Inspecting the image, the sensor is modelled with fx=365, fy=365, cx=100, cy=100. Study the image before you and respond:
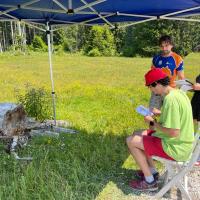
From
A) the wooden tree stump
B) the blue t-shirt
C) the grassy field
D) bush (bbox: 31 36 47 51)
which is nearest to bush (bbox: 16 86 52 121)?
the grassy field

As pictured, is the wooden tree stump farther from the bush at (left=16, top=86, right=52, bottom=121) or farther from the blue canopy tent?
the blue canopy tent

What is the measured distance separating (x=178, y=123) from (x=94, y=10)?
301 centimetres

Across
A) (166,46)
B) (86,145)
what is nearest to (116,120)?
(86,145)

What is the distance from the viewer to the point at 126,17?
6.85 meters

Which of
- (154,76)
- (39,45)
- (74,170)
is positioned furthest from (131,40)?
(154,76)

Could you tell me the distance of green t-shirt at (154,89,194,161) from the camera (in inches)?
149

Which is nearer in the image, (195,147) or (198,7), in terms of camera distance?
(195,147)

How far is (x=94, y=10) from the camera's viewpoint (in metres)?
6.08

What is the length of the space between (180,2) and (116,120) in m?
3.58

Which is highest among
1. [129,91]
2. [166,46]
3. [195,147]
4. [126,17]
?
[126,17]

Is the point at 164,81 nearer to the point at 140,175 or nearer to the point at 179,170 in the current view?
the point at 179,170

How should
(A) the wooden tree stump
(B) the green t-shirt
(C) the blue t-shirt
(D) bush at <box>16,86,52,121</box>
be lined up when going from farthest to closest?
(D) bush at <box>16,86,52,121</box>, (A) the wooden tree stump, (C) the blue t-shirt, (B) the green t-shirt

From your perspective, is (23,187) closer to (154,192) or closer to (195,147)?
(154,192)

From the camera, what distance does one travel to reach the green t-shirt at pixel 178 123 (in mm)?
3777
